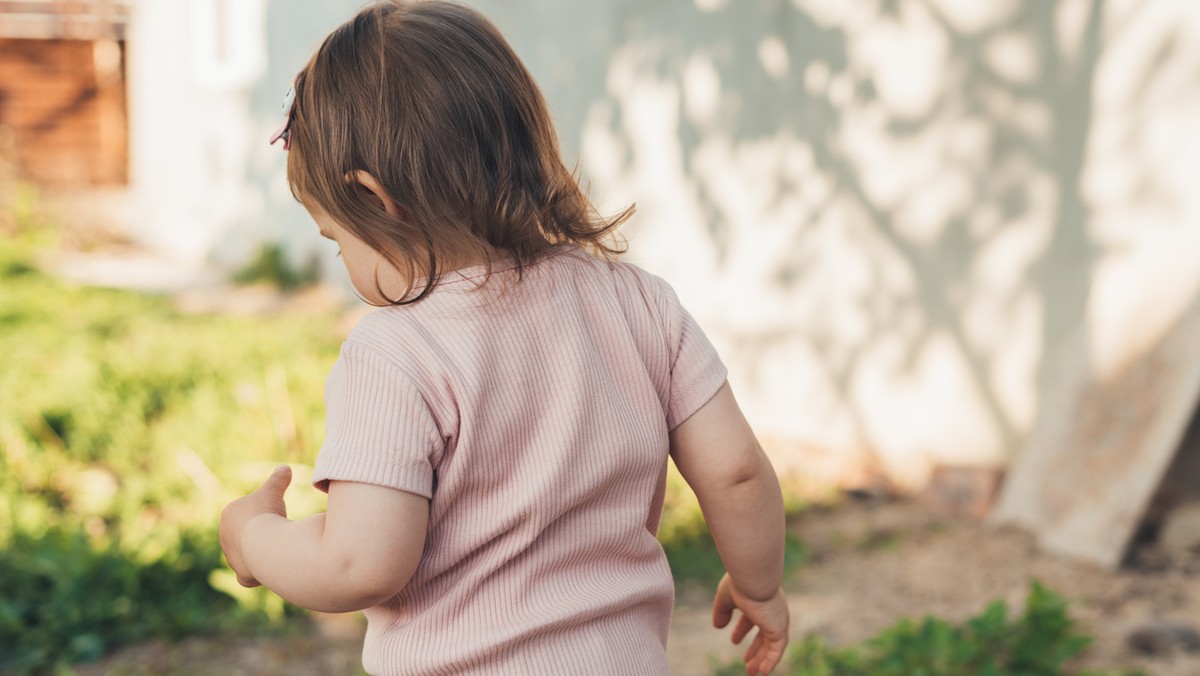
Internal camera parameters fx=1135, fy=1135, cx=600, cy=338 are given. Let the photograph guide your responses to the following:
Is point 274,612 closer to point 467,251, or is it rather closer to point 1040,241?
point 467,251

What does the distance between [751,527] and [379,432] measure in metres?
0.58

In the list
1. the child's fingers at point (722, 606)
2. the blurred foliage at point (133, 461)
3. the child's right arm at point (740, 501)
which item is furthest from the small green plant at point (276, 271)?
the child's right arm at point (740, 501)

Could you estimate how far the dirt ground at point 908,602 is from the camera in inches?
116

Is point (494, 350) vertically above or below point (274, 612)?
above

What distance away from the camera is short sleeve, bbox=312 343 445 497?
1214 millimetres

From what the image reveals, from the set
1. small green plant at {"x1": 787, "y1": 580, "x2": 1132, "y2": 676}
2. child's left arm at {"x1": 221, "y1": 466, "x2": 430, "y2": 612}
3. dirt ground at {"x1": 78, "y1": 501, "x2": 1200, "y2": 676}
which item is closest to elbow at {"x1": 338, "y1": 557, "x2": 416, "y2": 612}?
child's left arm at {"x1": 221, "y1": 466, "x2": 430, "y2": 612}

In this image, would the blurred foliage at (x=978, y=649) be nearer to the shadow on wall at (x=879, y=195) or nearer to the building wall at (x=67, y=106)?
the shadow on wall at (x=879, y=195)

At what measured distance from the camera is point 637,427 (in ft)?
4.59

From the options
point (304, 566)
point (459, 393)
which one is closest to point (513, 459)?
point (459, 393)

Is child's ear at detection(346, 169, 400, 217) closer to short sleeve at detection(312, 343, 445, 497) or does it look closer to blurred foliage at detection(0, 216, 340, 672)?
short sleeve at detection(312, 343, 445, 497)

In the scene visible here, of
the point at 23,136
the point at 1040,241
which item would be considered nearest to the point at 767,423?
the point at 1040,241

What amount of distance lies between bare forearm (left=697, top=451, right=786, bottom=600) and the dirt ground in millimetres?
1371

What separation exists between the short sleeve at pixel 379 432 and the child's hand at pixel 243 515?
19 centimetres

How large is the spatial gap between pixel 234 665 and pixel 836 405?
2.72 metres
